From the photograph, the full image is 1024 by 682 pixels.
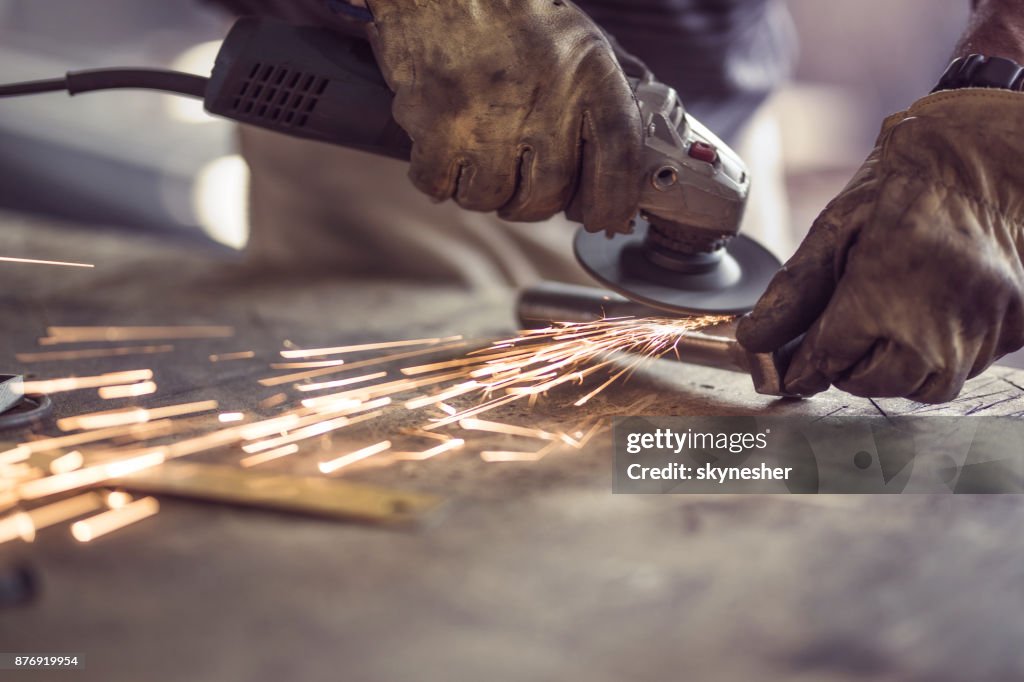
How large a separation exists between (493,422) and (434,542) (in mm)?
354

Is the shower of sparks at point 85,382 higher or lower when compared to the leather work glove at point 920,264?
lower

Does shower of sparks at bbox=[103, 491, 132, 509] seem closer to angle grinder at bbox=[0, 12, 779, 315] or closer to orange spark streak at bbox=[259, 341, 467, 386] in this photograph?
orange spark streak at bbox=[259, 341, 467, 386]

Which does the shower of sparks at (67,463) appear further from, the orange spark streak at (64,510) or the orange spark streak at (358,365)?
the orange spark streak at (358,365)

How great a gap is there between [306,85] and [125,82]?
365mm

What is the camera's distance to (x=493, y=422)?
124 cm

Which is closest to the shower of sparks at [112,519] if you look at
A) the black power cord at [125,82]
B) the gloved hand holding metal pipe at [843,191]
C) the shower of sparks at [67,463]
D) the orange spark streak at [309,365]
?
the shower of sparks at [67,463]

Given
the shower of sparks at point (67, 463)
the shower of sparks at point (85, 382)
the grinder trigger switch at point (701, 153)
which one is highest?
the grinder trigger switch at point (701, 153)

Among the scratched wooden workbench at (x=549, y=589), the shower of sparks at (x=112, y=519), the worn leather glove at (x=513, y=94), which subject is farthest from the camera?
the worn leather glove at (x=513, y=94)

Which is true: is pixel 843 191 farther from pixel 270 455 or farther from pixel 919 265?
pixel 270 455

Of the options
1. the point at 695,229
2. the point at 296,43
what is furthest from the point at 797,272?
the point at 296,43

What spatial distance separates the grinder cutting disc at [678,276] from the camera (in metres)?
1.40

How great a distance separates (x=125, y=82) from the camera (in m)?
1.54

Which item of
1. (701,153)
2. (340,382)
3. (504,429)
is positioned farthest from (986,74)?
(340,382)

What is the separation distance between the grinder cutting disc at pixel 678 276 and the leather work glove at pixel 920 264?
187 millimetres
